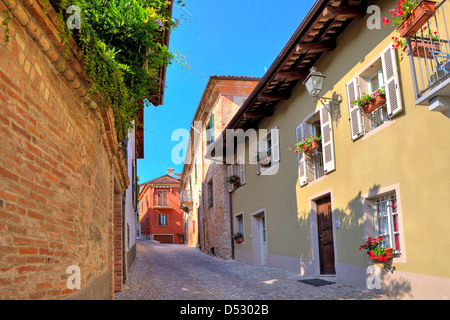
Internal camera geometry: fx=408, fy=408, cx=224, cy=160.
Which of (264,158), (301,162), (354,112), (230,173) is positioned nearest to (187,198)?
(230,173)

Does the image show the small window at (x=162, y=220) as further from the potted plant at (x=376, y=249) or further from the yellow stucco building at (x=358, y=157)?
the potted plant at (x=376, y=249)

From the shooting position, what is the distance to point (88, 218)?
4.80 m

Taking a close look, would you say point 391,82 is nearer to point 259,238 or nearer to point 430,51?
point 430,51

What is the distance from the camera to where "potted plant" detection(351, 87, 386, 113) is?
7277 mm

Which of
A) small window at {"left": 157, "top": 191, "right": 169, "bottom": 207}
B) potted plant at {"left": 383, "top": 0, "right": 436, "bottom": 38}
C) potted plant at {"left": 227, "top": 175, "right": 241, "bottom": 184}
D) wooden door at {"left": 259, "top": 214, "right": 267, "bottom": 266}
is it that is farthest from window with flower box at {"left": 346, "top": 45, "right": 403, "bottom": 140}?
small window at {"left": 157, "top": 191, "right": 169, "bottom": 207}

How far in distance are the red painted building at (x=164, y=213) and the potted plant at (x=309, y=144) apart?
36628 mm

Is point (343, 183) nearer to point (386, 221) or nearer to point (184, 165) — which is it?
point (386, 221)

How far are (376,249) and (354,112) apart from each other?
2697 mm

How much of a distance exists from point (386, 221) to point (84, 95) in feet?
18.6

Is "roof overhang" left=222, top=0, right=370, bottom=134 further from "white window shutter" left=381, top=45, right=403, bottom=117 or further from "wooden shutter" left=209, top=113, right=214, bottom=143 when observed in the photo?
"wooden shutter" left=209, top=113, right=214, bottom=143

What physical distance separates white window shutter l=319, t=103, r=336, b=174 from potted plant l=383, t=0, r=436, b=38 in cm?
339

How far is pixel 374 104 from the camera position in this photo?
24.5 ft

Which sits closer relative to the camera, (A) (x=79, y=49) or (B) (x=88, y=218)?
(A) (x=79, y=49)

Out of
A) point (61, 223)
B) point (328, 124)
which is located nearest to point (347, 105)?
point (328, 124)
